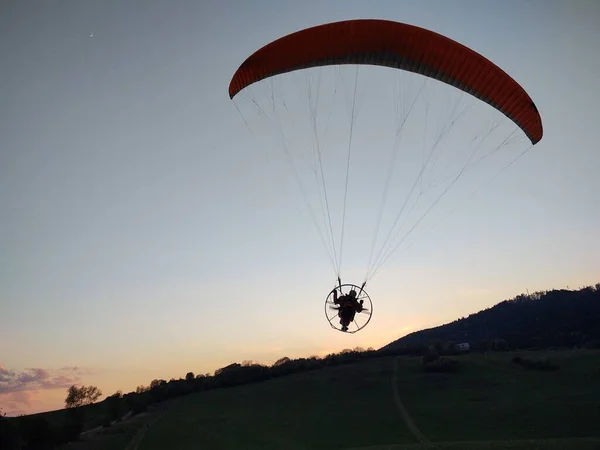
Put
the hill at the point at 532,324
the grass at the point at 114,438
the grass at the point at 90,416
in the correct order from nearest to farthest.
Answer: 1. the grass at the point at 114,438
2. the grass at the point at 90,416
3. the hill at the point at 532,324

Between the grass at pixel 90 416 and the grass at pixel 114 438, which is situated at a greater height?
the grass at pixel 90 416

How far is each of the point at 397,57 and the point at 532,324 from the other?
479 ft

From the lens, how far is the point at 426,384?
63812 mm

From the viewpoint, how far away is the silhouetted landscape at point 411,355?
5053 cm

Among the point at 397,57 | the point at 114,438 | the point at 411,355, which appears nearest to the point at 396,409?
the point at 114,438

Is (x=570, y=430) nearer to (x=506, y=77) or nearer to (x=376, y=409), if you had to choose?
(x=376, y=409)

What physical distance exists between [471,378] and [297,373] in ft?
86.1

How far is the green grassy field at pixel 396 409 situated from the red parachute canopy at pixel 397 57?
2093 cm

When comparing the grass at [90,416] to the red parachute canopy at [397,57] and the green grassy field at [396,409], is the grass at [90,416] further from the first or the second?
the red parachute canopy at [397,57]

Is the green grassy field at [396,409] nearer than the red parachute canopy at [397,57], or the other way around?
the red parachute canopy at [397,57]

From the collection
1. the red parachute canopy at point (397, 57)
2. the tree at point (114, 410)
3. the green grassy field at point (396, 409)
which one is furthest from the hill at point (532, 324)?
the red parachute canopy at point (397, 57)

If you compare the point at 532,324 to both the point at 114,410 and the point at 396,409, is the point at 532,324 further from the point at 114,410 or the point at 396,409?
the point at 114,410

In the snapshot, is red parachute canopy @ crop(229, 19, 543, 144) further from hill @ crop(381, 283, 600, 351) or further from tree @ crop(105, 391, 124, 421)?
hill @ crop(381, 283, 600, 351)

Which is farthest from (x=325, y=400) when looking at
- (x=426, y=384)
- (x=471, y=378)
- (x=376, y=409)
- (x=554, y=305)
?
(x=554, y=305)
